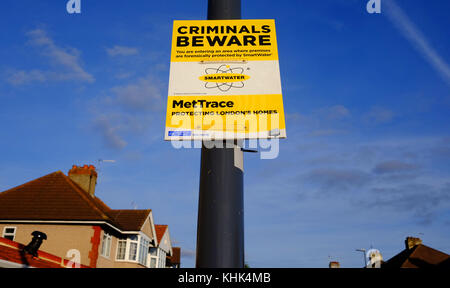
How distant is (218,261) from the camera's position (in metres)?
2.60

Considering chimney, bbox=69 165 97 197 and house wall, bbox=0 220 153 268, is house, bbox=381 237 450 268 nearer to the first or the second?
house wall, bbox=0 220 153 268

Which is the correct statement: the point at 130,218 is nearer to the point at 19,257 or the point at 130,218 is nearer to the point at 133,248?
the point at 133,248

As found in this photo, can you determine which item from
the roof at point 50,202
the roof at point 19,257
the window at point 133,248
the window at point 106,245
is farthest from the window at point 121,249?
the roof at point 19,257

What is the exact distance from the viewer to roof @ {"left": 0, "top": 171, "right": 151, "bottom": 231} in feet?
88.1

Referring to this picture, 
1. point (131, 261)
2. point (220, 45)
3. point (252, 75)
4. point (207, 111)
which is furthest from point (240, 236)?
point (131, 261)

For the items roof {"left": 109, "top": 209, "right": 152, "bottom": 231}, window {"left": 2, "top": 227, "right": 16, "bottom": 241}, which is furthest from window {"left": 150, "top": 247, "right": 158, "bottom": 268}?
window {"left": 2, "top": 227, "right": 16, "bottom": 241}

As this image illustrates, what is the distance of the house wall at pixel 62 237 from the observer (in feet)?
85.2

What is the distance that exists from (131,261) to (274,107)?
30869 millimetres

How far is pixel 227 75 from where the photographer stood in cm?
320

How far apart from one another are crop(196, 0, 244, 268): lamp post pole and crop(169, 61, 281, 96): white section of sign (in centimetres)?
49

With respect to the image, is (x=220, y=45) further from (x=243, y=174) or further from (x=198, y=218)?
(x=198, y=218)

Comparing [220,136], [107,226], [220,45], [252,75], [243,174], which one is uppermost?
[107,226]

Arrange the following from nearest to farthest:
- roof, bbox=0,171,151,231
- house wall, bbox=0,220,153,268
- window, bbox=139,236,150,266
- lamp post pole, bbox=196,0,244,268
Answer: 1. lamp post pole, bbox=196,0,244,268
2. house wall, bbox=0,220,153,268
3. roof, bbox=0,171,151,231
4. window, bbox=139,236,150,266

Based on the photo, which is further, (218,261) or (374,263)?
(374,263)
